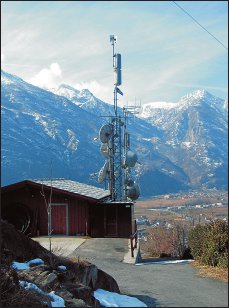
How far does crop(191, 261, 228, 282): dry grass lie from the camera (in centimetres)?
208

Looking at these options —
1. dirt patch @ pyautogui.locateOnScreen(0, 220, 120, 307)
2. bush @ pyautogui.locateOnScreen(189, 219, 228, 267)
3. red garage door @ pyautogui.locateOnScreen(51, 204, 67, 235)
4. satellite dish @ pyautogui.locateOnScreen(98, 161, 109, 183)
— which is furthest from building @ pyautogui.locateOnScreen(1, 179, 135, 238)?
bush @ pyautogui.locateOnScreen(189, 219, 228, 267)

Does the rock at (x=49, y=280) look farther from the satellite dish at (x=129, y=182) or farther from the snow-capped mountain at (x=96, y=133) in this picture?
the satellite dish at (x=129, y=182)

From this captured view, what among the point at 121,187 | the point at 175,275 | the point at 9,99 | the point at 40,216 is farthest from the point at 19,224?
the point at 175,275

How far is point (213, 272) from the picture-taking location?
2295mm

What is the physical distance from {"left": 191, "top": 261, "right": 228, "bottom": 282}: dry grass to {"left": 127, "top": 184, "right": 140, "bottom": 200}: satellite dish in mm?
5510

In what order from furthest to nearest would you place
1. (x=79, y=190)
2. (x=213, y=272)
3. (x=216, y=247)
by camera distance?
1. (x=79, y=190)
2. (x=216, y=247)
3. (x=213, y=272)

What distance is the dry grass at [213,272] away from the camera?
2085mm

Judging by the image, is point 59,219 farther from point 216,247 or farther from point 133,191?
point 216,247

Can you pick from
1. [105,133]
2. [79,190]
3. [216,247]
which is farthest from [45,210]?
[216,247]

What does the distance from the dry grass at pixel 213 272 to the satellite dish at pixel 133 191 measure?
551 cm

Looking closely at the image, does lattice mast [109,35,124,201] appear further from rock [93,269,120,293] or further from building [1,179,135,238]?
rock [93,269,120,293]

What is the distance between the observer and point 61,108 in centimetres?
→ 571

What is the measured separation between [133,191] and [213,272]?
6.62 m

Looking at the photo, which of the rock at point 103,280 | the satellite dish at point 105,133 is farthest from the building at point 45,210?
the rock at point 103,280
